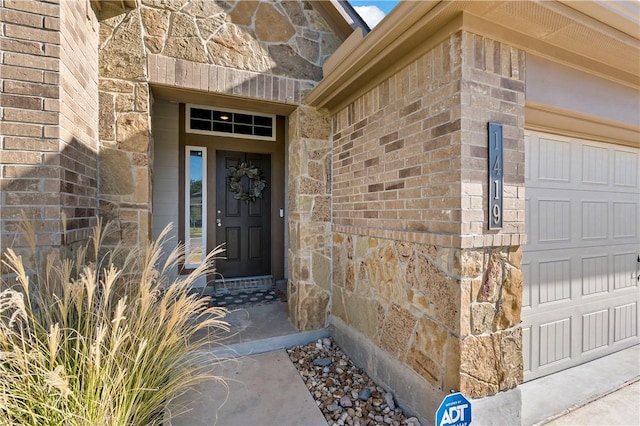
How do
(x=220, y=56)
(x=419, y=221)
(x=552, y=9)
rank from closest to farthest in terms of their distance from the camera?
(x=552, y=9) → (x=419, y=221) → (x=220, y=56)

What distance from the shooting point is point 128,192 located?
263cm

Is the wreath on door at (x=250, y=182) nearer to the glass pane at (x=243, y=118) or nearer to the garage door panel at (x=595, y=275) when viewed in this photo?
the glass pane at (x=243, y=118)

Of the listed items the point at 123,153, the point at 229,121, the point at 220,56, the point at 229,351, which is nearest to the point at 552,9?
the point at 220,56

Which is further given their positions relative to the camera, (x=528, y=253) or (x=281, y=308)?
(x=281, y=308)

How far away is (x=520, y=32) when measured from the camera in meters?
1.84

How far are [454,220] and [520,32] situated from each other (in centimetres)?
123

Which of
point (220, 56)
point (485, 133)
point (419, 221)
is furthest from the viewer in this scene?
point (220, 56)

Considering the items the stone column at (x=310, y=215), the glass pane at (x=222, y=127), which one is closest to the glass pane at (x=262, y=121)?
the glass pane at (x=222, y=127)

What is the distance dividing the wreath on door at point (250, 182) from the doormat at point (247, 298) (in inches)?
56.6

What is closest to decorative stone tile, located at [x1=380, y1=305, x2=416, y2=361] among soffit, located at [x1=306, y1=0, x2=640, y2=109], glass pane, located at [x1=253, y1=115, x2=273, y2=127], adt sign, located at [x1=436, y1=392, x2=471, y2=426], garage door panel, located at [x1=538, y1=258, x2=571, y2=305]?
adt sign, located at [x1=436, y1=392, x2=471, y2=426]

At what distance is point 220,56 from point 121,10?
85 cm

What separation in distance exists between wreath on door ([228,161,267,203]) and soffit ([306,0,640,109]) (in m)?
2.71

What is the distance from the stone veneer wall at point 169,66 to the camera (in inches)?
101

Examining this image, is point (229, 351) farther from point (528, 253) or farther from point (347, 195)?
point (528, 253)
